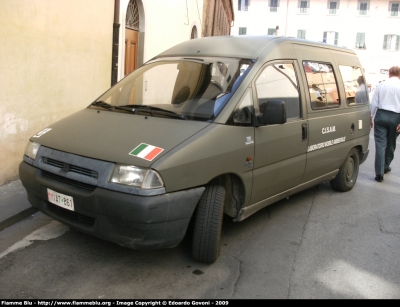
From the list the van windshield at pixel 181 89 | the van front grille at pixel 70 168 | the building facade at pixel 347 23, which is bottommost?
the van front grille at pixel 70 168

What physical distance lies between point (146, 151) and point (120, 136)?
39 cm

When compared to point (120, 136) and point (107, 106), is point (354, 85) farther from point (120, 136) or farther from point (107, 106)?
point (120, 136)

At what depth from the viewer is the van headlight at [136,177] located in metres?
3.26

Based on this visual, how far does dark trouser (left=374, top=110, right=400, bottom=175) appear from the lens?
23.2 ft

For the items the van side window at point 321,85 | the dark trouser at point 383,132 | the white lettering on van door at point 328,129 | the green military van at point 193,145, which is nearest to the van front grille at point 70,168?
the green military van at point 193,145

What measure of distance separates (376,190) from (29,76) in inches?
210

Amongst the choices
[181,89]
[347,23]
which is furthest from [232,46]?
[347,23]

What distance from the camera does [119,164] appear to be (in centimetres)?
336

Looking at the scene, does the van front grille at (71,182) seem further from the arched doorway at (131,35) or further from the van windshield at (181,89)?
the arched doorway at (131,35)

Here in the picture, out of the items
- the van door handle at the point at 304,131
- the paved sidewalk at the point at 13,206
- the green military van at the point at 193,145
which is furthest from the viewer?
the van door handle at the point at 304,131

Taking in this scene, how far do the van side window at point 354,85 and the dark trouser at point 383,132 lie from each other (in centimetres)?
62

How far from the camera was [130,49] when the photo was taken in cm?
957

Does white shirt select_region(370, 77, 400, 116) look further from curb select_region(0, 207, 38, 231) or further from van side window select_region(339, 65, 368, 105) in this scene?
curb select_region(0, 207, 38, 231)

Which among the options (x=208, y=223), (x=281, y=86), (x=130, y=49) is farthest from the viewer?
(x=130, y=49)
